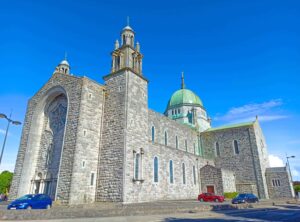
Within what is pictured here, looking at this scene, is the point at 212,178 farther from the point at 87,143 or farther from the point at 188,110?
the point at 87,143

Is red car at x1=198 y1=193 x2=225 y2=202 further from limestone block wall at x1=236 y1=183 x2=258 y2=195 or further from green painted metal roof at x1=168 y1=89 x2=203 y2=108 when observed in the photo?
green painted metal roof at x1=168 y1=89 x2=203 y2=108

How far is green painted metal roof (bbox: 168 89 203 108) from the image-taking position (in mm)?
48938

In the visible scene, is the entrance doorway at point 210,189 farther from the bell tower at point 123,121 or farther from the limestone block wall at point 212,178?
the bell tower at point 123,121

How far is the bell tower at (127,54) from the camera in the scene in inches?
1013

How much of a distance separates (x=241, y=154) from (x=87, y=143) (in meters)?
26.5

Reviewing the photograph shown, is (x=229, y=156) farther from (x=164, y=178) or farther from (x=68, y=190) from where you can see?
(x=68, y=190)

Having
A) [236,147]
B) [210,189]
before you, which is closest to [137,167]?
[210,189]

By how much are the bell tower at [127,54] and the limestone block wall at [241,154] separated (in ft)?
70.7

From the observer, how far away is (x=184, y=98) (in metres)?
49.1

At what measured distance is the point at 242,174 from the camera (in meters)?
35.7

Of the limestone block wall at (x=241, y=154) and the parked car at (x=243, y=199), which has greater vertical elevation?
the limestone block wall at (x=241, y=154)

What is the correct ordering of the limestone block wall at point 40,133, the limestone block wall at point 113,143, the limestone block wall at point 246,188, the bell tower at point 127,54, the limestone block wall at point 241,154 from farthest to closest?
the limestone block wall at point 241,154, the limestone block wall at point 246,188, the bell tower at point 127,54, the limestone block wall at point 113,143, the limestone block wall at point 40,133

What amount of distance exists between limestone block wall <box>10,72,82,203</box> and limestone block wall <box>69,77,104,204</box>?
1.55 feet

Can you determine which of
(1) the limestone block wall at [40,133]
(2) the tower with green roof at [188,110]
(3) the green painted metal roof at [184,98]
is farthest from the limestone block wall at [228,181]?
(1) the limestone block wall at [40,133]
